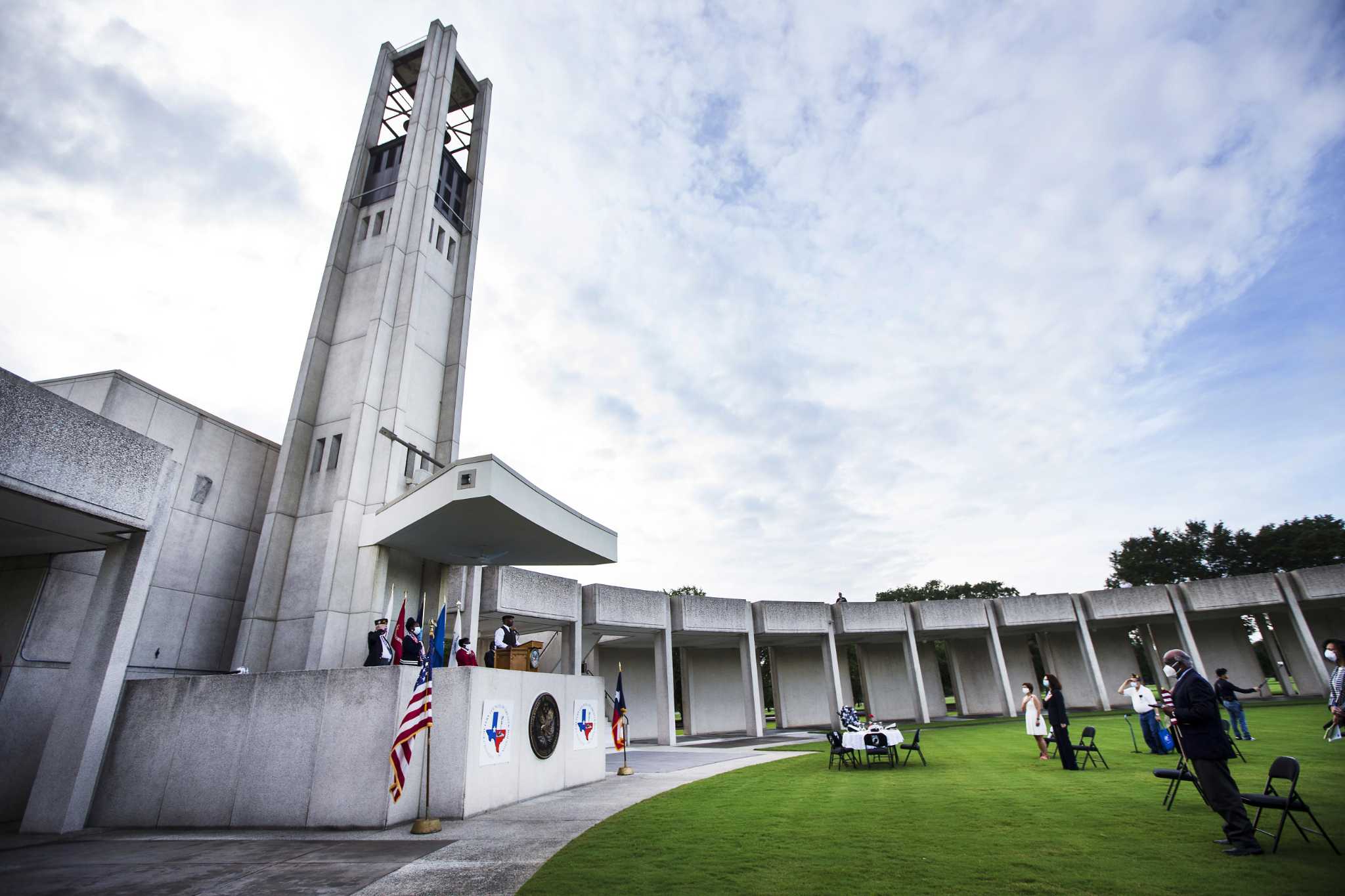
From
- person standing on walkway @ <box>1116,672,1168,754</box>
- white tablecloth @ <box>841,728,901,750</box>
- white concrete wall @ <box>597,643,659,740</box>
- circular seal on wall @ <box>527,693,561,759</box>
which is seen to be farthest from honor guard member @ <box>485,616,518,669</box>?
white concrete wall @ <box>597,643,659,740</box>

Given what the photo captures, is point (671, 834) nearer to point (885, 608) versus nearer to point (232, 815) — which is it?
point (232, 815)

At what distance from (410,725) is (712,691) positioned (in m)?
26.8

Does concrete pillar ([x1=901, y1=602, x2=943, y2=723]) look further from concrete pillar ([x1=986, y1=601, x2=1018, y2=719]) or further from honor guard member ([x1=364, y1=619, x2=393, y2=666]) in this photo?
honor guard member ([x1=364, y1=619, x2=393, y2=666])

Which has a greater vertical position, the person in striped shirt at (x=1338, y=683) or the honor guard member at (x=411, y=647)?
the honor guard member at (x=411, y=647)

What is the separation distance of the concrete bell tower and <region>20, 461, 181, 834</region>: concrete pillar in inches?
141

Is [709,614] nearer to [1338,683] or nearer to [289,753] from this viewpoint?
[289,753]

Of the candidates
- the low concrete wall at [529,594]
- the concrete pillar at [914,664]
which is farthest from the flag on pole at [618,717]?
the concrete pillar at [914,664]

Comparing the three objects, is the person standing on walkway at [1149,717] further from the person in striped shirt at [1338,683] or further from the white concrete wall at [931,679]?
the white concrete wall at [931,679]

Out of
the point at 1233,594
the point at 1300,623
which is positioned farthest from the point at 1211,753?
the point at 1300,623

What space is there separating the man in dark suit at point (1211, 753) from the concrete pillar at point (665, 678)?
2046cm

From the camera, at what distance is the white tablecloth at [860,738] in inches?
527

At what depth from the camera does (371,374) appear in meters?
16.3

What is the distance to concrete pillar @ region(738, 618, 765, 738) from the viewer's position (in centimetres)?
2802

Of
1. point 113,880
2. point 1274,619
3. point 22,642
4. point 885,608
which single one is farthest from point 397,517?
point 1274,619
